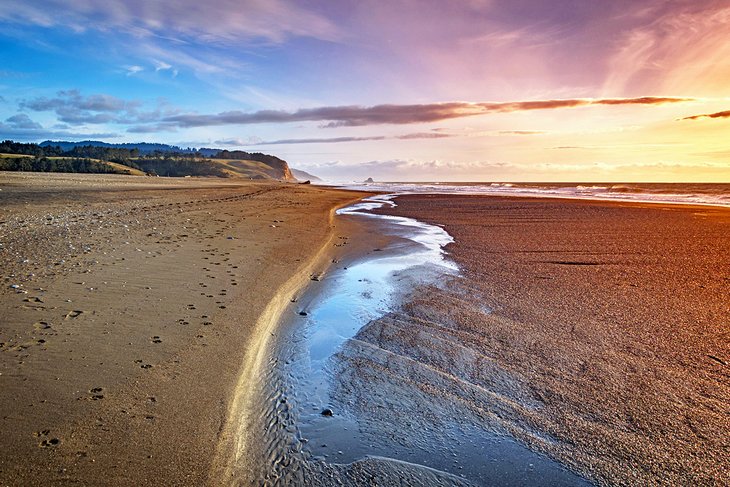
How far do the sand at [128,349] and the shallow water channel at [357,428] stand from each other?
0.67m

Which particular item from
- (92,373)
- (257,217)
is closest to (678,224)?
(257,217)

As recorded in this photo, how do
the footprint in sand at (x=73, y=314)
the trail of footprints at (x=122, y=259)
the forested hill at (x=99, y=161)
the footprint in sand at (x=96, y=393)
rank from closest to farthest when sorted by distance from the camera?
the footprint in sand at (x=96, y=393), the trail of footprints at (x=122, y=259), the footprint in sand at (x=73, y=314), the forested hill at (x=99, y=161)

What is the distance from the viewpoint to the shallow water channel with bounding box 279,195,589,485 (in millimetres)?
3758

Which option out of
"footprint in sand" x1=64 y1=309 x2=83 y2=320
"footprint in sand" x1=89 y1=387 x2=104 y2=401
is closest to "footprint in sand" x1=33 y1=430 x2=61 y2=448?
"footprint in sand" x1=89 y1=387 x2=104 y2=401

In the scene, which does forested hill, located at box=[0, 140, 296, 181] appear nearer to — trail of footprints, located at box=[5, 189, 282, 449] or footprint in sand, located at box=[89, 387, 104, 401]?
trail of footprints, located at box=[5, 189, 282, 449]

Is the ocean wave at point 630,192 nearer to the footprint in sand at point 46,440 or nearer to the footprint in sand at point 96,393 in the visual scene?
the footprint in sand at point 96,393

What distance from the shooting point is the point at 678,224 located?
1938 cm

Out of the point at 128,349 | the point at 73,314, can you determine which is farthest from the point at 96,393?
the point at 73,314

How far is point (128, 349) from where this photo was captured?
5.16 metres

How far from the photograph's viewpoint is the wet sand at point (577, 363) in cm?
396

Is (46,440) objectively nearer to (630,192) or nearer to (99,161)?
(630,192)

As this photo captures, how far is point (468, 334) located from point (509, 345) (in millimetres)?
686

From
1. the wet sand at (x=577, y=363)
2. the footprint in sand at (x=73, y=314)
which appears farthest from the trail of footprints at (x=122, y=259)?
the wet sand at (x=577, y=363)

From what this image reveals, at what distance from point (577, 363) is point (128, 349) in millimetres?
5832
